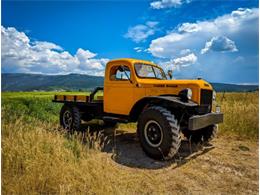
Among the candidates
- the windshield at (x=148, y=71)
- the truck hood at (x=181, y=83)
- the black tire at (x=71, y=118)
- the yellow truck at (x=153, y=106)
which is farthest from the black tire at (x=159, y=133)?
the black tire at (x=71, y=118)

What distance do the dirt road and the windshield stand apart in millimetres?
1934

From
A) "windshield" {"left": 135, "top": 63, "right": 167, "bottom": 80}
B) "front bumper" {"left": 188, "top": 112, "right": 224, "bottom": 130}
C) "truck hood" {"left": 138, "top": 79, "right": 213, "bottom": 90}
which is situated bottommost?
"front bumper" {"left": 188, "top": 112, "right": 224, "bottom": 130}

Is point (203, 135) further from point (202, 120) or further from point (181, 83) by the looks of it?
point (181, 83)

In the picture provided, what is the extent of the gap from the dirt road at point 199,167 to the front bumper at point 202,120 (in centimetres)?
76

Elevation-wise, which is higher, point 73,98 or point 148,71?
point 148,71

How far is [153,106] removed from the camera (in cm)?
594

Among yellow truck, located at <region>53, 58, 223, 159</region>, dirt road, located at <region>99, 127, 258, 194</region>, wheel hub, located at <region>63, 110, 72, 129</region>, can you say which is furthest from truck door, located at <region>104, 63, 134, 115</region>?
wheel hub, located at <region>63, 110, 72, 129</region>

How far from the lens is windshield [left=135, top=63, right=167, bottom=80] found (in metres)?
7.15

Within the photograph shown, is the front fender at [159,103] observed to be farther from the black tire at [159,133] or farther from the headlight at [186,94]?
the black tire at [159,133]

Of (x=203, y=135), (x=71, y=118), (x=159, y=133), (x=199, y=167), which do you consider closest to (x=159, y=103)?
(x=159, y=133)

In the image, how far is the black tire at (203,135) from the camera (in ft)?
23.2

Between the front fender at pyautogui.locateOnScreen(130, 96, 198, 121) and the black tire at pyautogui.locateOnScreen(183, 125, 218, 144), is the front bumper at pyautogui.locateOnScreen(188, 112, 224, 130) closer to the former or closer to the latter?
the front fender at pyautogui.locateOnScreen(130, 96, 198, 121)

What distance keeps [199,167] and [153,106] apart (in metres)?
1.62

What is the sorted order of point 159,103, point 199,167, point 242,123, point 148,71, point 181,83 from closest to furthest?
1. point 199,167
2. point 181,83
3. point 159,103
4. point 148,71
5. point 242,123
